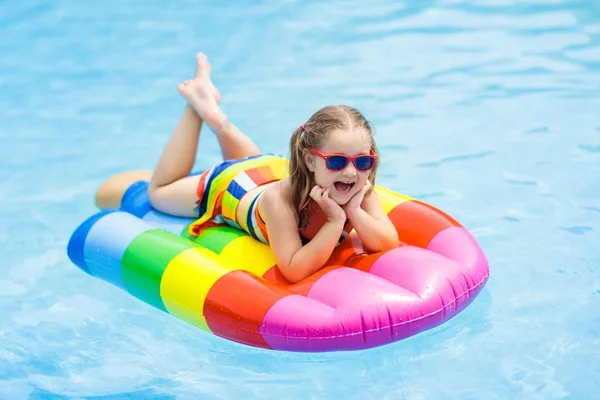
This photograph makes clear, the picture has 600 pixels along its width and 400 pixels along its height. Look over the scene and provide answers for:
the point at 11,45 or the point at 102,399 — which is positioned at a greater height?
the point at 11,45

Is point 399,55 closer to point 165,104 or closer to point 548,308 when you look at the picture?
point 165,104

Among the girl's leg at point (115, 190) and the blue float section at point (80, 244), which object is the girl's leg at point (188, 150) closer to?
the girl's leg at point (115, 190)

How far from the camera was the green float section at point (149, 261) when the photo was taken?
3.88 meters

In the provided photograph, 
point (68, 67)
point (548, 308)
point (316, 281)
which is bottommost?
point (548, 308)

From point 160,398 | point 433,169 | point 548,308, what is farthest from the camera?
point 433,169

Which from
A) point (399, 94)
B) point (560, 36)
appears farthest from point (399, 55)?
point (560, 36)

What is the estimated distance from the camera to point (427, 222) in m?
4.03

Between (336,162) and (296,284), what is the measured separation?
523 mm

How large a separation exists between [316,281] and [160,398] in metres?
0.75

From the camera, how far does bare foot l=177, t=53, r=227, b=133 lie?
482cm

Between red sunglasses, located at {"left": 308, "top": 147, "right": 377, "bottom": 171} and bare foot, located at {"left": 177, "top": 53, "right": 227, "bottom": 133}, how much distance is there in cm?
→ 129

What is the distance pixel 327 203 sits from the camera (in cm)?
373

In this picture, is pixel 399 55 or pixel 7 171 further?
pixel 399 55

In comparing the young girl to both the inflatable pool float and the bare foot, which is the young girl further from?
the bare foot
